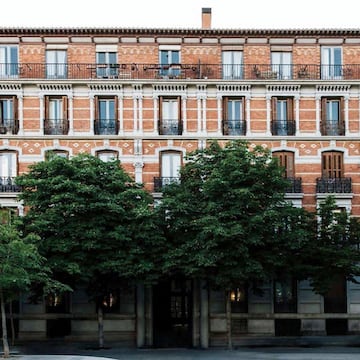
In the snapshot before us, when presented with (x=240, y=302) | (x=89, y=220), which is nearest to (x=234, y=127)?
(x=240, y=302)

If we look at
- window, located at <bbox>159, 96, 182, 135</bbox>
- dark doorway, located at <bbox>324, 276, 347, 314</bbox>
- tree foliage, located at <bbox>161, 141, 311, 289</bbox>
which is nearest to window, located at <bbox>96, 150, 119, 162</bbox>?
window, located at <bbox>159, 96, 182, 135</bbox>

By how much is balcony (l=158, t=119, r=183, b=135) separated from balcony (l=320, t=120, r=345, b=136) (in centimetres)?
741

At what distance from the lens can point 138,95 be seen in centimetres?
3647

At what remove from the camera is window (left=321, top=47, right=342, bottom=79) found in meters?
36.9

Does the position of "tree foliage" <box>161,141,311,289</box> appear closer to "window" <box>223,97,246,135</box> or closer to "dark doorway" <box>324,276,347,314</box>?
"window" <box>223,97,246,135</box>

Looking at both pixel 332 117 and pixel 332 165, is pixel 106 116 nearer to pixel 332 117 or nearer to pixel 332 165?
pixel 332 117

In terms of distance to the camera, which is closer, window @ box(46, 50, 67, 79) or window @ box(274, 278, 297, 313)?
window @ box(274, 278, 297, 313)

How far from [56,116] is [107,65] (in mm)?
3729

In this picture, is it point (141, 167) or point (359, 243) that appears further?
point (141, 167)

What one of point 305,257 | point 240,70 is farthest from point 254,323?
point 240,70

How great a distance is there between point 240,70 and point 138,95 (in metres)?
5.49

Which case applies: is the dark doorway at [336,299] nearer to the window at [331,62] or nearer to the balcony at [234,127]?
the balcony at [234,127]

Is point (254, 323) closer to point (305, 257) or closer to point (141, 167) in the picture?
point (305, 257)
